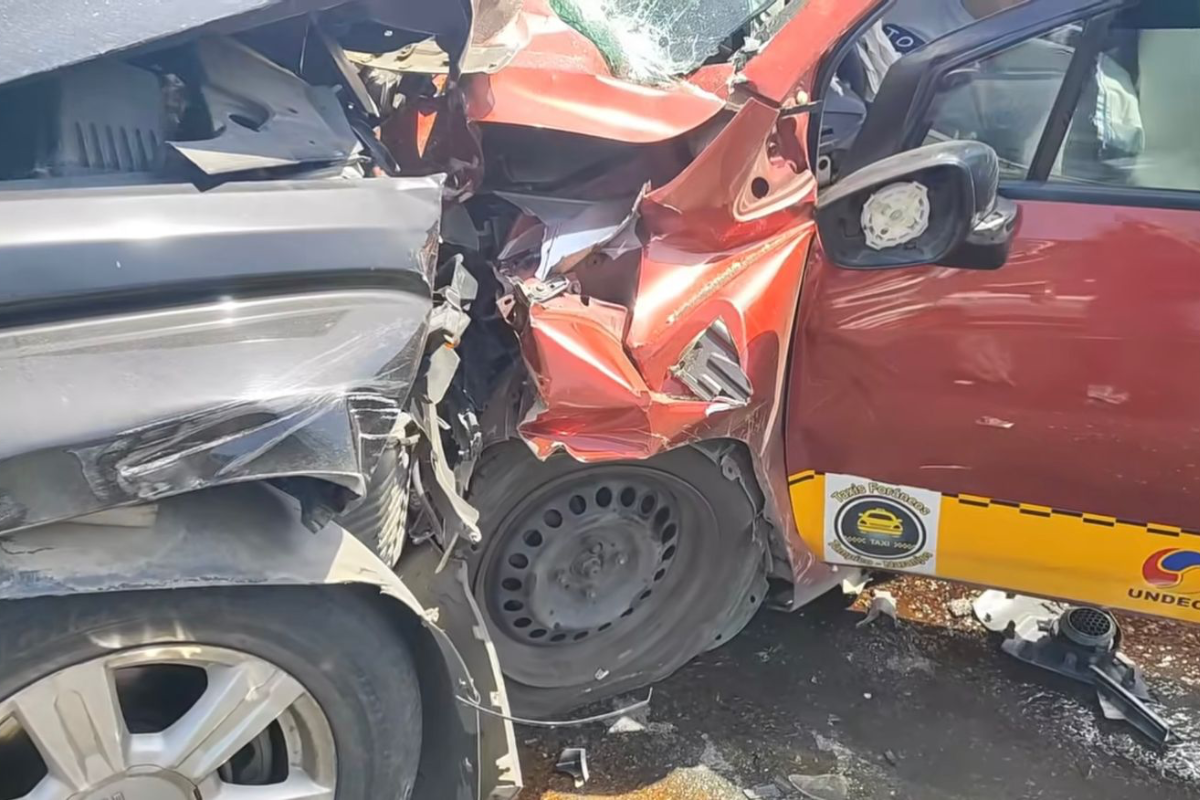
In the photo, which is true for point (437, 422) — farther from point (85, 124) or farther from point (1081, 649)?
point (1081, 649)

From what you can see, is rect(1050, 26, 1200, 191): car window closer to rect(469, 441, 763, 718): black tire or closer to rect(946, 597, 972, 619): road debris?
rect(469, 441, 763, 718): black tire

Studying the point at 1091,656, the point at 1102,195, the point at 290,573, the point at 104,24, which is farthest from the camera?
the point at 1091,656

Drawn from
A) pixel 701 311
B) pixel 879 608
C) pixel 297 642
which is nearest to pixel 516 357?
pixel 701 311

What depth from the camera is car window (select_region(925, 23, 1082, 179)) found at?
2.18 meters

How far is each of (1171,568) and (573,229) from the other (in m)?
1.46

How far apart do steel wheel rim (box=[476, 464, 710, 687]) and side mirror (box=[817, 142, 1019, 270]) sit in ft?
2.24

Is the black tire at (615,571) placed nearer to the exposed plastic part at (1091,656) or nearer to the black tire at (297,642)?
the black tire at (297,642)

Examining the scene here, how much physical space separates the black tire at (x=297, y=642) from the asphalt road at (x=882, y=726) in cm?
76

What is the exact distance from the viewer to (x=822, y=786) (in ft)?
8.58

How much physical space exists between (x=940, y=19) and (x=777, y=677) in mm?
2010

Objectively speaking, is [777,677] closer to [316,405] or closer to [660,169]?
[660,169]

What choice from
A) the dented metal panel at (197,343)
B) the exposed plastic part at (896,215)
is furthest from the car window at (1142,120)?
the dented metal panel at (197,343)

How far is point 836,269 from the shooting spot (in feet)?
7.53

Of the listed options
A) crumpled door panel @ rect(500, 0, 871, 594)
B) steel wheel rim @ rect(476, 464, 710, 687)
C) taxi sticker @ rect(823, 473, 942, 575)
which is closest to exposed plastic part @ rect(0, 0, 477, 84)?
crumpled door panel @ rect(500, 0, 871, 594)
